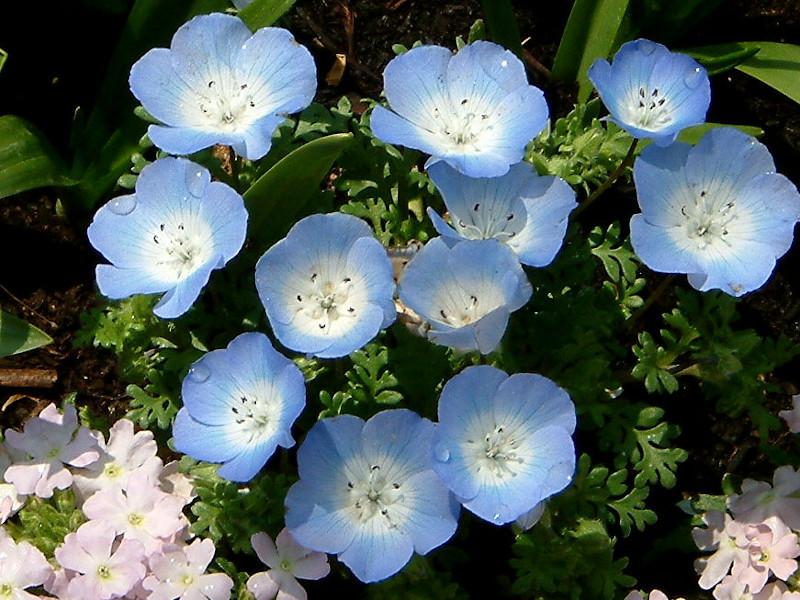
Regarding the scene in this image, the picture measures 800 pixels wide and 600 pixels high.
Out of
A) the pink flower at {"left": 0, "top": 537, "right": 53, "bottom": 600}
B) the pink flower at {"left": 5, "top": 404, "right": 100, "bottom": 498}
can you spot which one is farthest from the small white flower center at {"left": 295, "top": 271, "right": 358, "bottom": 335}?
the pink flower at {"left": 0, "top": 537, "right": 53, "bottom": 600}

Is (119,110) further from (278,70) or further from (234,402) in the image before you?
(234,402)

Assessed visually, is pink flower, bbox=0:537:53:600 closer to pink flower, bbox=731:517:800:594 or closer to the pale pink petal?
the pale pink petal

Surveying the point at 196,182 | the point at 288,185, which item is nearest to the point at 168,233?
the point at 196,182

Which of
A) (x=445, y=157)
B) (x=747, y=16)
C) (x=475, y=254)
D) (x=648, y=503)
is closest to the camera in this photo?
(x=475, y=254)

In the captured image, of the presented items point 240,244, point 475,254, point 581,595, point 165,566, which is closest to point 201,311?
point 240,244

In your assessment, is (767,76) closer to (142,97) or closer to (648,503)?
(648,503)

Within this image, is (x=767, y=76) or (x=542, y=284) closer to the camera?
(x=542, y=284)
